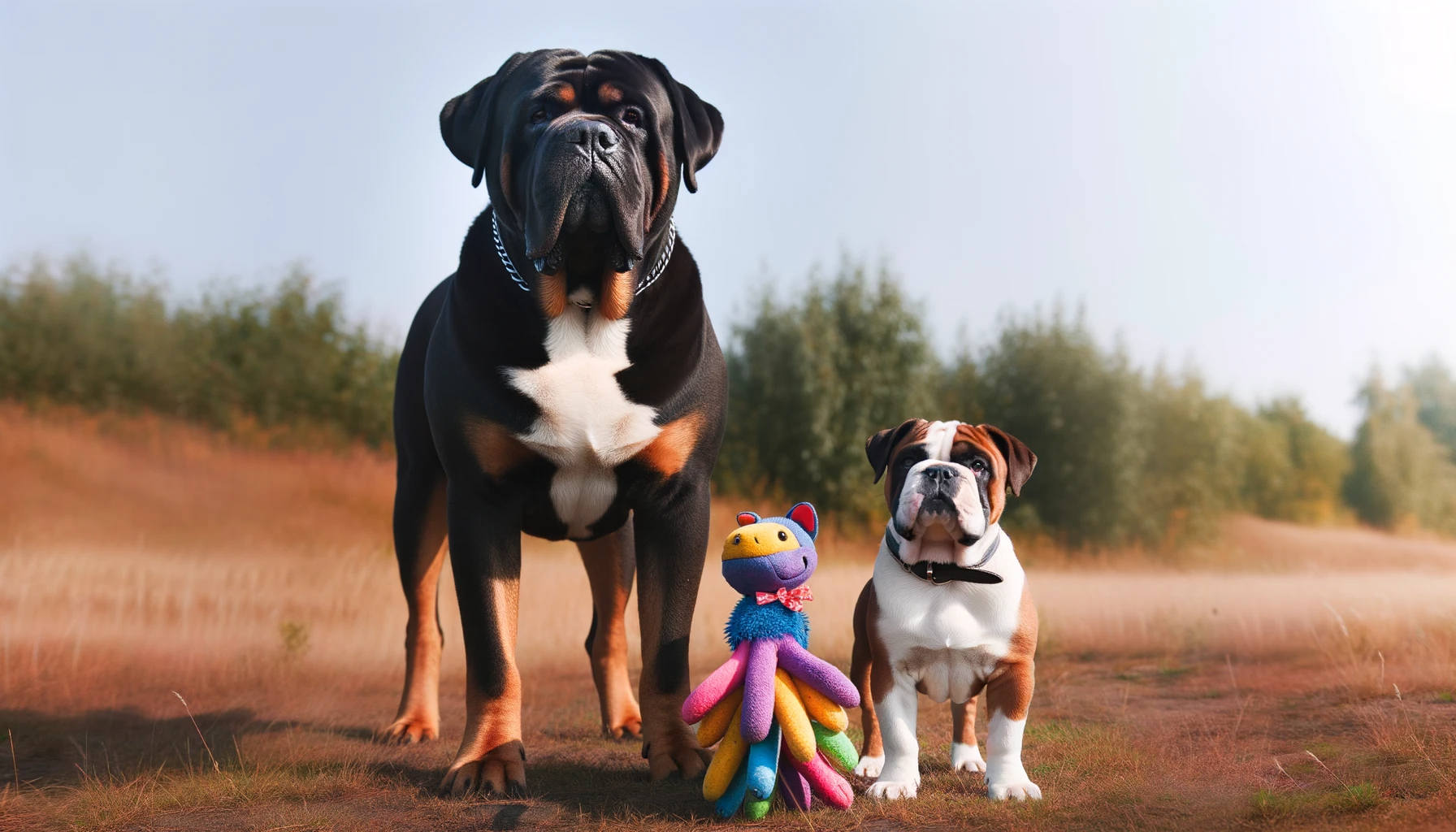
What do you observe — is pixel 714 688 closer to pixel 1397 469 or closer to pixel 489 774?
pixel 489 774

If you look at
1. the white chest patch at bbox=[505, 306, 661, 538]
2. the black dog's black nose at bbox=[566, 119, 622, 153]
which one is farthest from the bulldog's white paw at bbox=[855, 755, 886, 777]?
the black dog's black nose at bbox=[566, 119, 622, 153]

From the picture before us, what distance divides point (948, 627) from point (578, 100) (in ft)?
8.66

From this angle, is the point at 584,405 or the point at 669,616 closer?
the point at 584,405

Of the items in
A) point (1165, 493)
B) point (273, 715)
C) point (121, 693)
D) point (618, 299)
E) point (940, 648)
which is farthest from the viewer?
point (1165, 493)

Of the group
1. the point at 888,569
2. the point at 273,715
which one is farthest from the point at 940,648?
the point at 273,715

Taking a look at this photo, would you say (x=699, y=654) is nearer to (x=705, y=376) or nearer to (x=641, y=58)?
(x=705, y=376)

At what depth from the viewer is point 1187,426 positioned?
32094 mm

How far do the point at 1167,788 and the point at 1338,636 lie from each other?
4555mm

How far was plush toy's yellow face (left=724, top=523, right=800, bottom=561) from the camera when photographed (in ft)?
13.5

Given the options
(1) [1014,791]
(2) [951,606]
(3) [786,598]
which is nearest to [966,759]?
(1) [1014,791]

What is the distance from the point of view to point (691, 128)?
4793 mm

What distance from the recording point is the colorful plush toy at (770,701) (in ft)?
13.0

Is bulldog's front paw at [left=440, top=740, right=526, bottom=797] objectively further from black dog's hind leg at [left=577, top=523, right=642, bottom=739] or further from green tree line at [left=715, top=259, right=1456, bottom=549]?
green tree line at [left=715, top=259, right=1456, bottom=549]

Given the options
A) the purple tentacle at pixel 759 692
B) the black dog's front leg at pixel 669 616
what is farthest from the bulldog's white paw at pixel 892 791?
the black dog's front leg at pixel 669 616
